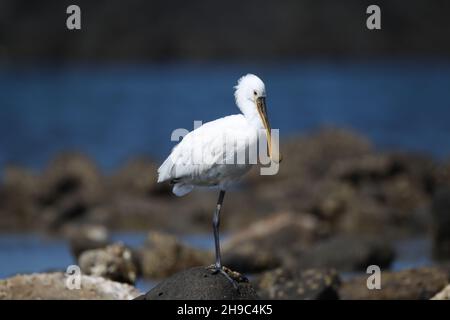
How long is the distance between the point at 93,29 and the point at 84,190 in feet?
336

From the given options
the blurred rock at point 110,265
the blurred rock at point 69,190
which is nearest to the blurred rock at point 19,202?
the blurred rock at point 69,190

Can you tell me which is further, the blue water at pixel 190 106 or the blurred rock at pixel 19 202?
the blue water at pixel 190 106

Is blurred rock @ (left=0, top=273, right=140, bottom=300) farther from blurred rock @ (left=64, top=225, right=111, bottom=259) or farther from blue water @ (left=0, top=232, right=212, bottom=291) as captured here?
blurred rock @ (left=64, top=225, right=111, bottom=259)

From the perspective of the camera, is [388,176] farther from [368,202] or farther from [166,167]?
[166,167]

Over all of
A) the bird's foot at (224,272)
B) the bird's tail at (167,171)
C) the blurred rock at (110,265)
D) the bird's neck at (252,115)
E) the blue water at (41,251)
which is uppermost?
the bird's neck at (252,115)

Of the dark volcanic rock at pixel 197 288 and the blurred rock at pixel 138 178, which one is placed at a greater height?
the blurred rock at pixel 138 178

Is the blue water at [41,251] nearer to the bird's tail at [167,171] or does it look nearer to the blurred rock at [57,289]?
the blurred rock at [57,289]

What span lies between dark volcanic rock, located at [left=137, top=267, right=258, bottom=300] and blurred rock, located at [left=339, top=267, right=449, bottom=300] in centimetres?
422

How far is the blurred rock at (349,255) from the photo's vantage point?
1952 centimetres

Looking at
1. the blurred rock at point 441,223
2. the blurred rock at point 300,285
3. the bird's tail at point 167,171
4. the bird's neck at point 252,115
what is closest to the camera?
the bird's neck at point 252,115

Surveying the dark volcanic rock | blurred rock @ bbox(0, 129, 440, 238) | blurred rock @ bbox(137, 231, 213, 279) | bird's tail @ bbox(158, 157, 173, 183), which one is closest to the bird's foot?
the dark volcanic rock

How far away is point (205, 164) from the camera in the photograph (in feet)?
42.5

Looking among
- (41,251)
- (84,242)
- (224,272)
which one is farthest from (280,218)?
(224,272)

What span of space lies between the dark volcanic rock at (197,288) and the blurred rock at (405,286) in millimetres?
4225
